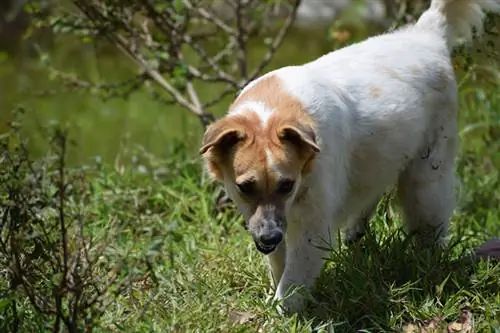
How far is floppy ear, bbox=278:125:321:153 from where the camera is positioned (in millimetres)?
4574

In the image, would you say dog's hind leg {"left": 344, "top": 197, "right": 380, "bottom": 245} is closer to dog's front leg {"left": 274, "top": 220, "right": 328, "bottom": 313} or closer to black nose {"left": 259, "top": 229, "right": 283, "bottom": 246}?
dog's front leg {"left": 274, "top": 220, "right": 328, "bottom": 313}

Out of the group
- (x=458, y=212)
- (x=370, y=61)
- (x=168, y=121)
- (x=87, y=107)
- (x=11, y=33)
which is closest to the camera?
(x=370, y=61)

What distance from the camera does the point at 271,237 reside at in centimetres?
459

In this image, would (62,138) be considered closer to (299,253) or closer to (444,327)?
(299,253)

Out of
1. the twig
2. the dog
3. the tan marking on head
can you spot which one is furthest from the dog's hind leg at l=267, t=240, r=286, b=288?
the twig

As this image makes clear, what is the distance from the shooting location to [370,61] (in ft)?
18.0

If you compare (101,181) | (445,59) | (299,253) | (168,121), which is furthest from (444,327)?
(168,121)

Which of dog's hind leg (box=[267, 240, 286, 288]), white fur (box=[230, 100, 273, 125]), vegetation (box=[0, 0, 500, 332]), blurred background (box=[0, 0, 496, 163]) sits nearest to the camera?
vegetation (box=[0, 0, 500, 332])

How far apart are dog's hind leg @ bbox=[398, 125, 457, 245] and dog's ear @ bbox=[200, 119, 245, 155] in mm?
1375

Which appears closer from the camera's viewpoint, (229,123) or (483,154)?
(229,123)

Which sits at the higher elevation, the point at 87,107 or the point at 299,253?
the point at 299,253

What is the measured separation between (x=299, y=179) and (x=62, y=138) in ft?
4.20

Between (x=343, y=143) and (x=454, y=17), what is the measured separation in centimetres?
139

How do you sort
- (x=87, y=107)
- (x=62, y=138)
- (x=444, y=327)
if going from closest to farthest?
1. (x=62, y=138)
2. (x=444, y=327)
3. (x=87, y=107)
